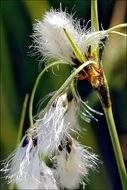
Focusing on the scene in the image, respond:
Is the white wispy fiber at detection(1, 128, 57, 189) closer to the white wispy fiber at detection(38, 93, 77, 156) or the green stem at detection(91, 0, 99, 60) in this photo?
the white wispy fiber at detection(38, 93, 77, 156)

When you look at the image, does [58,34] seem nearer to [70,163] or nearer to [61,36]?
[61,36]

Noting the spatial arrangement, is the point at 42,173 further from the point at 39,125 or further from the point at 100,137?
the point at 100,137

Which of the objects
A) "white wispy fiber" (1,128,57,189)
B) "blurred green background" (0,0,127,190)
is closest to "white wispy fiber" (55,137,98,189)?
"white wispy fiber" (1,128,57,189)

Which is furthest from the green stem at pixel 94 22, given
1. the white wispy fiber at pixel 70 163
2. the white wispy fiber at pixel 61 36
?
the white wispy fiber at pixel 70 163

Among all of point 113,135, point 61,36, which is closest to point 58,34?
point 61,36

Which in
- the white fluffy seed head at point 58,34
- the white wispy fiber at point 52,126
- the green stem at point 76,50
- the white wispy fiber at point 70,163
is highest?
the white fluffy seed head at point 58,34

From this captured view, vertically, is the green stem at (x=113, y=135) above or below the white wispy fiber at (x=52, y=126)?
below

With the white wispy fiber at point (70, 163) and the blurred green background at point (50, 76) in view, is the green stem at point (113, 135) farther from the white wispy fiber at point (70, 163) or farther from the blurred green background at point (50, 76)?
the blurred green background at point (50, 76)
